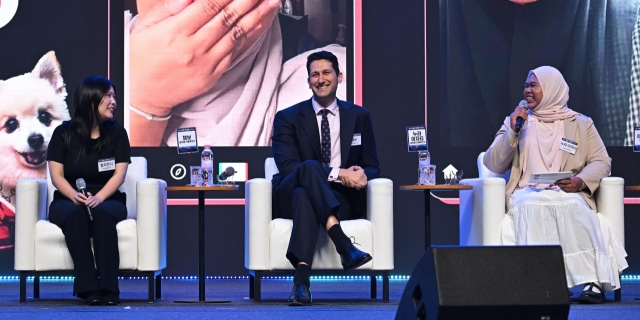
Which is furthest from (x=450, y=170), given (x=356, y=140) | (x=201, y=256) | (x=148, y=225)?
(x=148, y=225)

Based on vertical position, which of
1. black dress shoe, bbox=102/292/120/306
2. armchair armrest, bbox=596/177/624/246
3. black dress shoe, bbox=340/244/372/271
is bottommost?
black dress shoe, bbox=102/292/120/306

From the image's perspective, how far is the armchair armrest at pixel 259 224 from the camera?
4020mm

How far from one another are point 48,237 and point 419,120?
269cm

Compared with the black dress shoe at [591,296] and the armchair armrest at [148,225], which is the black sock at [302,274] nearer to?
the armchair armrest at [148,225]

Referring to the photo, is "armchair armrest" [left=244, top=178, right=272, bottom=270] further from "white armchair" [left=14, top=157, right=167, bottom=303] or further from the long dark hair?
the long dark hair

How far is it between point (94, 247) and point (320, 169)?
44.7 inches

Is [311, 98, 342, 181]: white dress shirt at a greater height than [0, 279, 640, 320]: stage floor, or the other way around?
[311, 98, 342, 181]: white dress shirt

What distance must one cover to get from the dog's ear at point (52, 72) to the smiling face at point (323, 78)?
2.12 metres

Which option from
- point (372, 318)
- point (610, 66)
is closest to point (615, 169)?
point (610, 66)

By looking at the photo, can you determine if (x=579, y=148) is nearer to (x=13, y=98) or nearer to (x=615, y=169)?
(x=615, y=169)

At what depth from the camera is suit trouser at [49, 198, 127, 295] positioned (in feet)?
12.7

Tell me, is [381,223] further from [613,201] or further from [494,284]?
[494,284]

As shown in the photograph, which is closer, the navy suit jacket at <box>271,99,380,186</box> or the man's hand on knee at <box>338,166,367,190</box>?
the man's hand on knee at <box>338,166,367,190</box>

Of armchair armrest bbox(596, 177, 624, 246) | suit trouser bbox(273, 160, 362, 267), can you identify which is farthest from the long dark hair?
armchair armrest bbox(596, 177, 624, 246)
